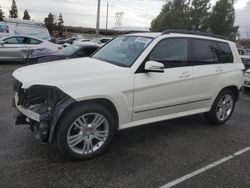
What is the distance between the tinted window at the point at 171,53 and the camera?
4289 mm

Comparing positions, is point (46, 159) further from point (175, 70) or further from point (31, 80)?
point (175, 70)

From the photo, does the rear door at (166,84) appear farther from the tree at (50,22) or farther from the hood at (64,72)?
the tree at (50,22)

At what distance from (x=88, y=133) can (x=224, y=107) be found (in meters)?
3.18

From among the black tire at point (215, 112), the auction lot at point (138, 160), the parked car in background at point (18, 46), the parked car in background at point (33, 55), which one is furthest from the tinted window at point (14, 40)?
the black tire at point (215, 112)

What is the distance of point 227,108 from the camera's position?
5.64 meters

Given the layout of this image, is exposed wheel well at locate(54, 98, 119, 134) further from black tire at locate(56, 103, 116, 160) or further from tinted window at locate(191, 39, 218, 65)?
tinted window at locate(191, 39, 218, 65)

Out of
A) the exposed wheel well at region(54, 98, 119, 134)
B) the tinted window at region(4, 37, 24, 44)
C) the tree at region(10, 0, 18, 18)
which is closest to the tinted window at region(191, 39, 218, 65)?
the exposed wheel well at region(54, 98, 119, 134)

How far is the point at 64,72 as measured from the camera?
365cm

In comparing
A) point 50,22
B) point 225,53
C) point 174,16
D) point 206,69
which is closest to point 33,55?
point 225,53

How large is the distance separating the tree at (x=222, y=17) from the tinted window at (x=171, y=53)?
1421 inches

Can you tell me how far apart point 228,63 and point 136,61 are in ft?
7.77

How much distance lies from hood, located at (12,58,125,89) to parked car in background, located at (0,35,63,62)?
9897 millimetres

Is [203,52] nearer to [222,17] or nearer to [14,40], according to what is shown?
[14,40]

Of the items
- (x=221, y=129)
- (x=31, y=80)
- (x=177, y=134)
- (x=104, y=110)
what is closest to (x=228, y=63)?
(x=221, y=129)
